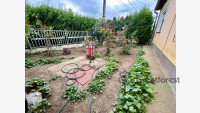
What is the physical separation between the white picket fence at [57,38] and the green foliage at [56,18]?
379 mm

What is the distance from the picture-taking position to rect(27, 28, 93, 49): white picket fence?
462cm

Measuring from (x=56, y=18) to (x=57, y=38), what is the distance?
1458 mm

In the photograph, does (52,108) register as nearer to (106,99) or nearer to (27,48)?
(106,99)

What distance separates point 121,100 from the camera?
1.59 m

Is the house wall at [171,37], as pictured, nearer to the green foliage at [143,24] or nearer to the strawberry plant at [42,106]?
the strawberry plant at [42,106]

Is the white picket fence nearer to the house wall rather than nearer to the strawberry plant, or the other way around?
the strawberry plant

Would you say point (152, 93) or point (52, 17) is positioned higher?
point (52, 17)

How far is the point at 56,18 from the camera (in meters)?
5.56

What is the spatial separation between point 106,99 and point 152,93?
1089 mm

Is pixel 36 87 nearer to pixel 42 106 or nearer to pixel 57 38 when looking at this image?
pixel 42 106

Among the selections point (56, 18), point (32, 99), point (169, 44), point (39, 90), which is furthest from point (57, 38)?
point (169, 44)

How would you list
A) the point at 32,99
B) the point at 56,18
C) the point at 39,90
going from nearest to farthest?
the point at 32,99 → the point at 39,90 → the point at 56,18

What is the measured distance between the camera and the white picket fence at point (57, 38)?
4621 mm
